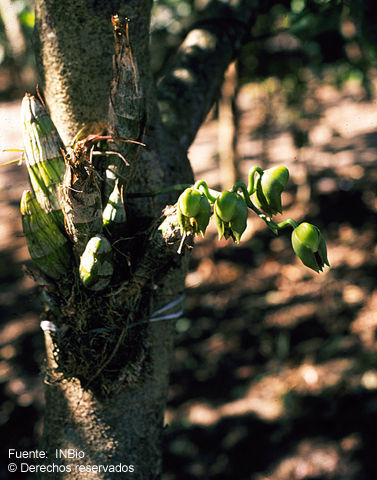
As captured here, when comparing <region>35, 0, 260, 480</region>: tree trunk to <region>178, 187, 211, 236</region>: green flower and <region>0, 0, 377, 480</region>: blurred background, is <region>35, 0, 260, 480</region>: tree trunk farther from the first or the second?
<region>0, 0, 377, 480</region>: blurred background

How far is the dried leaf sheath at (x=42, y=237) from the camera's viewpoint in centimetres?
88

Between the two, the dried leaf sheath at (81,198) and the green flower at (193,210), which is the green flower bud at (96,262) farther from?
the green flower at (193,210)

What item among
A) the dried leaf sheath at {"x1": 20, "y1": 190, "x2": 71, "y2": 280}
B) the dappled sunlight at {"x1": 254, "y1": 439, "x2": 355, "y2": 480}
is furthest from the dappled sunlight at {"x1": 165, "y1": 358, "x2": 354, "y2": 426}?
the dried leaf sheath at {"x1": 20, "y1": 190, "x2": 71, "y2": 280}

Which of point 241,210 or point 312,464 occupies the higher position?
point 241,210

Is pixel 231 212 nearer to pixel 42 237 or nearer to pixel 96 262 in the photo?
pixel 96 262

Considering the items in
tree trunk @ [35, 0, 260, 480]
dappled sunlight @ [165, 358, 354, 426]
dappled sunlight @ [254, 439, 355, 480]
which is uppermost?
tree trunk @ [35, 0, 260, 480]

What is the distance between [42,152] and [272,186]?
1.36 ft

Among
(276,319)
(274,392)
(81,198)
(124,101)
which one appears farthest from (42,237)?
(276,319)

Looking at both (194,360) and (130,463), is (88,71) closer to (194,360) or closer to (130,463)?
(130,463)

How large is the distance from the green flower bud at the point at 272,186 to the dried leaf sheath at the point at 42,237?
39cm

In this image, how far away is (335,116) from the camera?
218 inches

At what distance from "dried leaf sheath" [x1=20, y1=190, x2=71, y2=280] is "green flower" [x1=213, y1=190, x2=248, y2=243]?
0.32m

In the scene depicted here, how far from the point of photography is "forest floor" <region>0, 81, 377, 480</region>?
228 centimetres

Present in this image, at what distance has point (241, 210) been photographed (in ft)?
2.48
